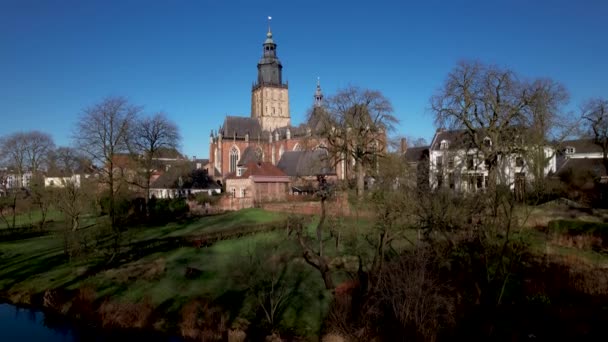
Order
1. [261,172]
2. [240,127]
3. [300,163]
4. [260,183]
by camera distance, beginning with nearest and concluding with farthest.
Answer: [260,183] → [261,172] → [300,163] → [240,127]

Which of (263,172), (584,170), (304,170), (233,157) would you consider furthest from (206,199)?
(584,170)

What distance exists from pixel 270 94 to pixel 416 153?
3490 cm

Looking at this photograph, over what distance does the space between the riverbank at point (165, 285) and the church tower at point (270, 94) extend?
2234 inches

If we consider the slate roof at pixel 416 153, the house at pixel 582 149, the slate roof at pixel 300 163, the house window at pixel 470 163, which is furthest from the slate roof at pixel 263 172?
the house at pixel 582 149

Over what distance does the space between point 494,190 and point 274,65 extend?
70.5 meters

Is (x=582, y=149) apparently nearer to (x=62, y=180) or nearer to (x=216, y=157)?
(x=216, y=157)

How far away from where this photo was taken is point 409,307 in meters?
13.0

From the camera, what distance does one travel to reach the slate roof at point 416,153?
184ft

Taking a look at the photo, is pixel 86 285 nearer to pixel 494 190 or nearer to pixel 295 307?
pixel 295 307

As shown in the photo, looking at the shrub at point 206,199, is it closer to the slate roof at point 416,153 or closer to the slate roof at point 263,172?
the slate roof at point 263,172

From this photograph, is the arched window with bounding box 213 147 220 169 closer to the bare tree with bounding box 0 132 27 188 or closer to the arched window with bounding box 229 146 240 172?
the arched window with bounding box 229 146 240 172

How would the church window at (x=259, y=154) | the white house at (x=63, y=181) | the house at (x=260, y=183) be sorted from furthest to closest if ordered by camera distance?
the church window at (x=259, y=154) < the house at (x=260, y=183) < the white house at (x=63, y=181)

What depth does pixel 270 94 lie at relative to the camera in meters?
83.8

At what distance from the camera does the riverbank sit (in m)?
15.9
